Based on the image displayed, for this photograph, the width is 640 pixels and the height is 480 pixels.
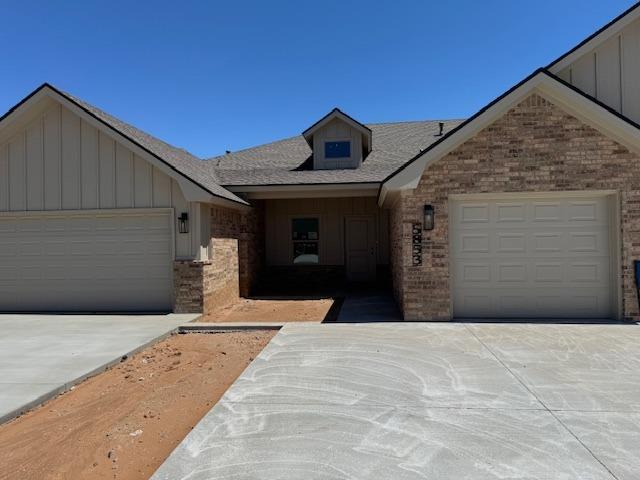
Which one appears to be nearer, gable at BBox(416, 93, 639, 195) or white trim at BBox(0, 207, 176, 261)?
gable at BBox(416, 93, 639, 195)

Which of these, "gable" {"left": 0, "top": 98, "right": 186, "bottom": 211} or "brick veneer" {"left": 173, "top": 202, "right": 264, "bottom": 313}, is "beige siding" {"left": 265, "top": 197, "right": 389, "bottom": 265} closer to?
"brick veneer" {"left": 173, "top": 202, "right": 264, "bottom": 313}

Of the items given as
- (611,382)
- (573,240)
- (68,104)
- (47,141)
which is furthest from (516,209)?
(47,141)

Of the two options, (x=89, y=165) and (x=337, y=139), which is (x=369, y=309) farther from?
(x=89, y=165)

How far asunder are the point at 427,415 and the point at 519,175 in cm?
568

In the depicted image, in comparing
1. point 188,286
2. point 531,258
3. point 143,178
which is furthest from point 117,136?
point 531,258

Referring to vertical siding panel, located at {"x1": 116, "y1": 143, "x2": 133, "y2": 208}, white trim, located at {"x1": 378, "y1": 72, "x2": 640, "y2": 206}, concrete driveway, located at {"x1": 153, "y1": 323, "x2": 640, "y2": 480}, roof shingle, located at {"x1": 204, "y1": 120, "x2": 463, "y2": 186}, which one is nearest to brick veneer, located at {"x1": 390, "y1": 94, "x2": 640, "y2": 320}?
white trim, located at {"x1": 378, "y1": 72, "x2": 640, "y2": 206}

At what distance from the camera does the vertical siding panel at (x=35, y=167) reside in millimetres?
9344

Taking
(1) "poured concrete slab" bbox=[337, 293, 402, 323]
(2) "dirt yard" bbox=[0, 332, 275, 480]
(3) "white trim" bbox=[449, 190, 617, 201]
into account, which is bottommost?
(2) "dirt yard" bbox=[0, 332, 275, 480]

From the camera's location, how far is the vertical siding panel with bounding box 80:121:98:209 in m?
9.19

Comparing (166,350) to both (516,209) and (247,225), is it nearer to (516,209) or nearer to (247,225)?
(247,225)

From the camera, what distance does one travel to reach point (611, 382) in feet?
15.0

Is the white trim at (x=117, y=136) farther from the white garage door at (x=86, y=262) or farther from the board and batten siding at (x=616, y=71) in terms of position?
the board and batten siding at (x=616, y=71)

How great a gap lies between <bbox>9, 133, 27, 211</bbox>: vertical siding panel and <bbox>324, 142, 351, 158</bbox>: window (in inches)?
321

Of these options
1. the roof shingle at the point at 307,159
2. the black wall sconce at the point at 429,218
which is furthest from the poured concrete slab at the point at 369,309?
the roof shingle at the point at 307,159
